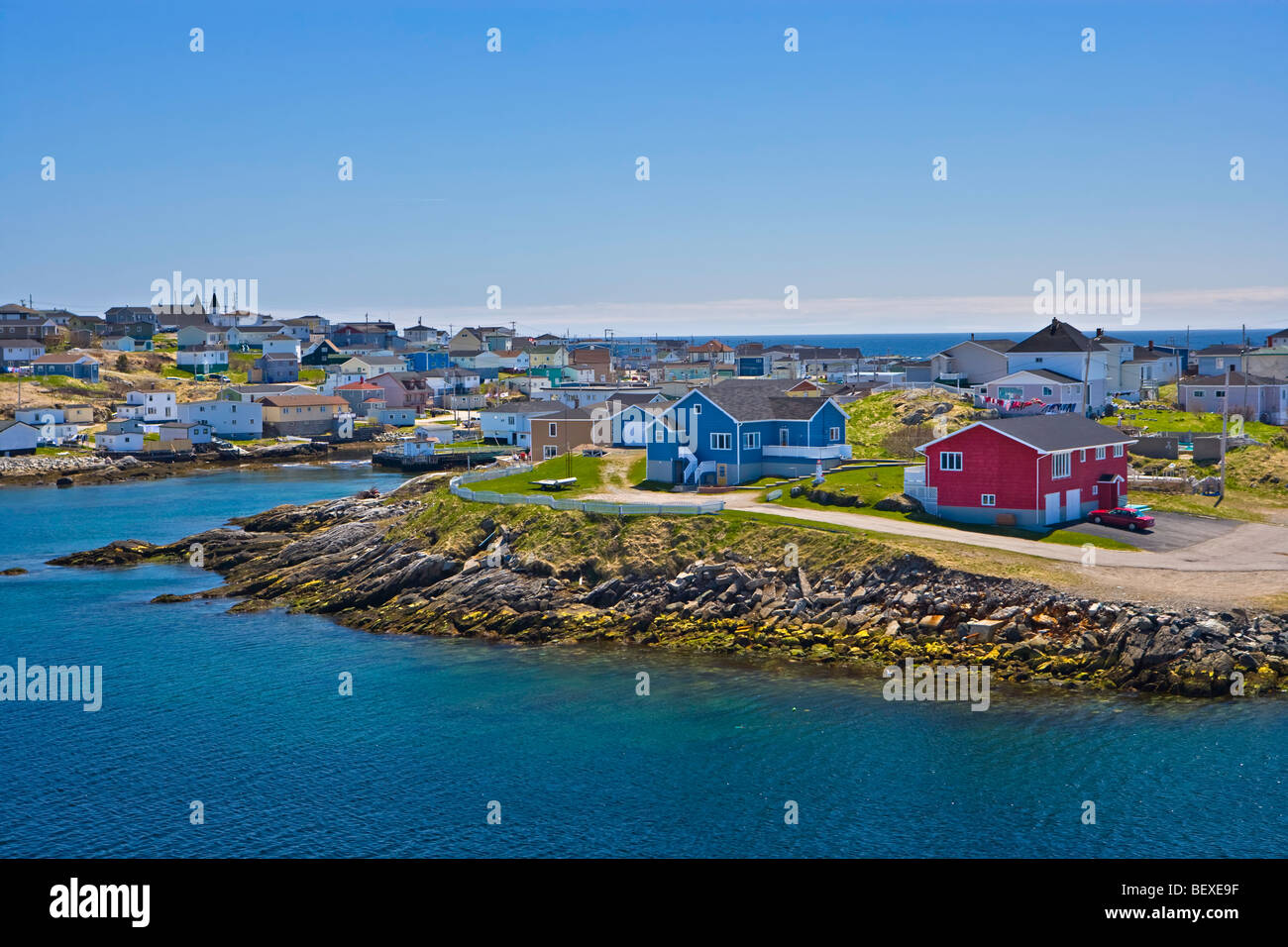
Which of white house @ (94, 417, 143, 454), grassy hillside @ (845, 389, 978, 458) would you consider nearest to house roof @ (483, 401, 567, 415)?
white house @ (94, 417, 143, 454)

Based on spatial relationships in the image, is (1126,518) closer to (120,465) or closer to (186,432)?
(120,465)

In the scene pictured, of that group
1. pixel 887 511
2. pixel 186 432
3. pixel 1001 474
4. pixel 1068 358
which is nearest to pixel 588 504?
pixel 887 511

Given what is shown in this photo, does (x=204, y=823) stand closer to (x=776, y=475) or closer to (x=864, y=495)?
(x=864, y=495)

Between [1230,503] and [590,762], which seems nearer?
[590,762]

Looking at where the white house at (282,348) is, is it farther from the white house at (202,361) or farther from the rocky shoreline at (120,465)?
the rocky shoreline at (120,465)

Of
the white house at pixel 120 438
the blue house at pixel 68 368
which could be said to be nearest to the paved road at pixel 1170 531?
the white house at pixel 120 438
